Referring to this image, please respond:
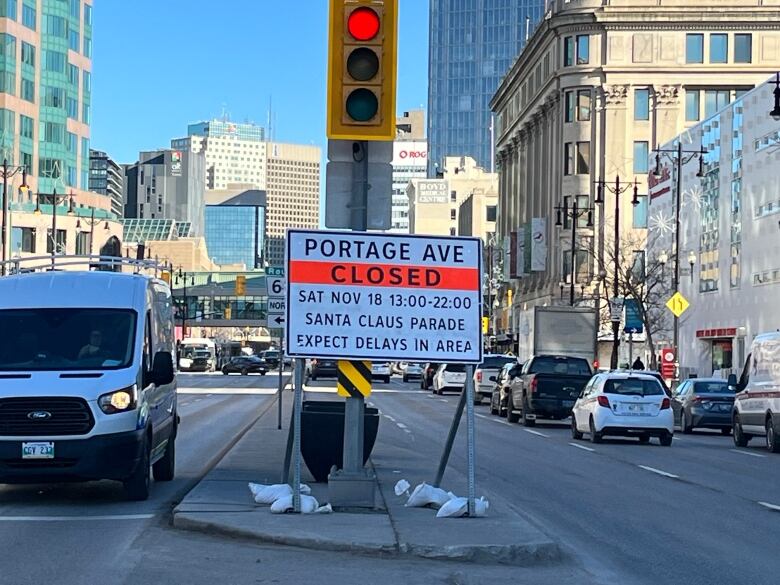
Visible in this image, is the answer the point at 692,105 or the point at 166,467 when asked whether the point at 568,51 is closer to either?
the point at 692,105

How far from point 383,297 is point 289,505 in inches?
85.7

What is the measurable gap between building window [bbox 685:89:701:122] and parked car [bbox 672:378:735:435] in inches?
2447

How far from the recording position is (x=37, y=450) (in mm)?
13914

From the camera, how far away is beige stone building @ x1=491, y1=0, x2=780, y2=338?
9606cm

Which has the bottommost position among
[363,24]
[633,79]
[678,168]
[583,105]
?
[363,24]

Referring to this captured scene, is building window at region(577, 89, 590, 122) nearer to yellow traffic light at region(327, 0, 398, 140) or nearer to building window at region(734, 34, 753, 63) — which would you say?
building window at region(734, 34, 753, 63)

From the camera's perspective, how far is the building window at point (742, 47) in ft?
317

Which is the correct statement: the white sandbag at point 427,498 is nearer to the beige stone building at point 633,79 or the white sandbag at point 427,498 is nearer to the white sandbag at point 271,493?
the white sandbag at point 271,493

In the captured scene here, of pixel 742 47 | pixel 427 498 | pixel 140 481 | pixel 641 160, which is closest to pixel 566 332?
pixel 140 481

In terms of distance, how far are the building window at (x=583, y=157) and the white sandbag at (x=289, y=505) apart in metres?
87.4

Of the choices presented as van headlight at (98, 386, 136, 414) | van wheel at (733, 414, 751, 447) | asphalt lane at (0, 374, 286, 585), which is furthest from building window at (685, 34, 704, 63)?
van headlight at (98, 386, 136, 414)

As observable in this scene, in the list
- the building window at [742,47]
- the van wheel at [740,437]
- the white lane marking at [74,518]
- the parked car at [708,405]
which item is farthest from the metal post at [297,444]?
the building window at [742,47]

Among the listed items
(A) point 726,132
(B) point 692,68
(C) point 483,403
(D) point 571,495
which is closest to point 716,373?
(A) point 726,132

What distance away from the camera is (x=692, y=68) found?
96438 millimetres
